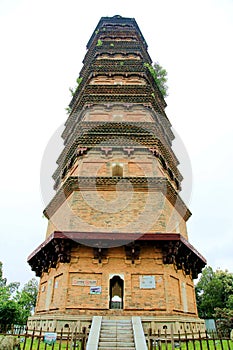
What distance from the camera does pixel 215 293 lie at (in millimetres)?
33250

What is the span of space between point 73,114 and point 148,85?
490 cm

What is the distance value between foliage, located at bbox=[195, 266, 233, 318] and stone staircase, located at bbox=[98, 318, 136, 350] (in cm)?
2570

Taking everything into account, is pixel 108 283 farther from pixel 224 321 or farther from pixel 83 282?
pixel 224 321

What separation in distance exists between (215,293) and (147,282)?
26073mm

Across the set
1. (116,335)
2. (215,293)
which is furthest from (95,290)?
(215,293)

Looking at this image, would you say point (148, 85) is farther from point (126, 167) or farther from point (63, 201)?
point (63, 201)

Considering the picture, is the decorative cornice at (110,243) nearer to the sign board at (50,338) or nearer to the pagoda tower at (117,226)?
the pagoda tower at (117,226)

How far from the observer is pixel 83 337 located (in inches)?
304

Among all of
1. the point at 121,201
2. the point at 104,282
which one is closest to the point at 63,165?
the point at 121,201

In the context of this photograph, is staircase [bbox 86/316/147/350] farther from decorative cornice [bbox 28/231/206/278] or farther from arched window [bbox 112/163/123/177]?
arched window [bbox 112/163/123/177]

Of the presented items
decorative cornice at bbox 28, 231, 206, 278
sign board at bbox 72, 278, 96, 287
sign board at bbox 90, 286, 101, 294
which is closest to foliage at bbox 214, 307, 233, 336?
decorative cornice at bbox 28, 231, 206, 278

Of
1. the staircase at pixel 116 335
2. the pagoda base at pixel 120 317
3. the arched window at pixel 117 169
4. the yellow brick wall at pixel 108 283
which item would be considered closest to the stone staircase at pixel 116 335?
the staircase at pixel 116 335

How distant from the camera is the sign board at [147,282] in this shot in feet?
35.7

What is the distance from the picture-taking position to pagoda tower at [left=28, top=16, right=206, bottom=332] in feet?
35.2
